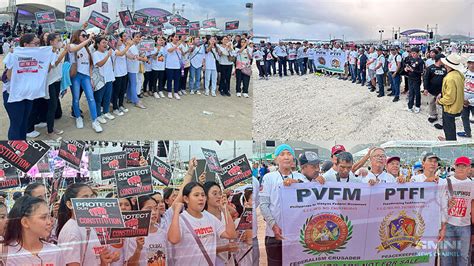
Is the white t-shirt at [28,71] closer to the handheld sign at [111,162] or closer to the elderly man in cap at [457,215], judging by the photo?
the handheld sign at [111,162]

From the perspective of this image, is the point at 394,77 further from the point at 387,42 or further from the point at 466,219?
the point at 466,219

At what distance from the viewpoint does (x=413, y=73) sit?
3166 millimetres

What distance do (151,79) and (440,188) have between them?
2057mm

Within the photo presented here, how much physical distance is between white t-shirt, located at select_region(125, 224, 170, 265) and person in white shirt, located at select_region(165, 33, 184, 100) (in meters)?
0.82

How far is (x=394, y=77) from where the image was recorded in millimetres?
3162

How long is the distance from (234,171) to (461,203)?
5.59ft

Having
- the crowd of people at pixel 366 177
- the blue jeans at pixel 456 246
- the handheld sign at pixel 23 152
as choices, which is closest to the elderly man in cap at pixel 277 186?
the crowd of people at pixel 366 177

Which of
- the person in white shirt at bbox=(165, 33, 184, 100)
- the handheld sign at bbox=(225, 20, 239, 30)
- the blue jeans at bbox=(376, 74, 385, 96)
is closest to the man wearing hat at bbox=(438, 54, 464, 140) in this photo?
the blue jeans at bbox=(376, 74, 385, 96)

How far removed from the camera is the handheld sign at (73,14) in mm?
2475

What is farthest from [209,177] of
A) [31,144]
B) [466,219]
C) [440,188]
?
[466,219]

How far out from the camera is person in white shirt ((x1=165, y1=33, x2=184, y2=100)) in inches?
107

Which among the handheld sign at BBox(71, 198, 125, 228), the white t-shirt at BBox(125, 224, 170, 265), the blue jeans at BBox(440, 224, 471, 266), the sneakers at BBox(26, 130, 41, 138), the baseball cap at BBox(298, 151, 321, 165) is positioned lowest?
the blue jeans at BBox(440, 224, 471, 266)

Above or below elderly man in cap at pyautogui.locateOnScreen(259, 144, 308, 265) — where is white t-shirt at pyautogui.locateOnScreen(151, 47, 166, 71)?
above

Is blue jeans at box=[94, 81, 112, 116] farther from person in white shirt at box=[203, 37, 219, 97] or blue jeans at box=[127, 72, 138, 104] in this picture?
person in white shirt at box=[203, 37, 219, 97]
